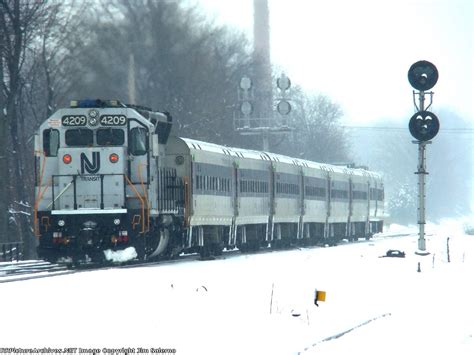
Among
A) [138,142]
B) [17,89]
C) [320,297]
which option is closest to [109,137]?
[138,142]

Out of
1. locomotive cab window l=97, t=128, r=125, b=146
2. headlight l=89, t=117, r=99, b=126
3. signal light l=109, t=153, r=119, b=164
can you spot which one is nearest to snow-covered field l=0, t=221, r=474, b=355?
signal light l=109, t=153, r=119, b=164

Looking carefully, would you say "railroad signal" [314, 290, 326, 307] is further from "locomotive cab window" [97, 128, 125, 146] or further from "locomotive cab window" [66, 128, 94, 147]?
"locomotive cab window" [66, 128, 94, 147]

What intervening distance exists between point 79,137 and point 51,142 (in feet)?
2.33

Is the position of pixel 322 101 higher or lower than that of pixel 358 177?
higher

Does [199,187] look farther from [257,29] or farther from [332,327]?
[257,29]

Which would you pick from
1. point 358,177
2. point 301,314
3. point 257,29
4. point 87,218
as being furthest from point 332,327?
point 257,29

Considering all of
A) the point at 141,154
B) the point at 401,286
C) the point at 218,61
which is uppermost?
the point at 218,61

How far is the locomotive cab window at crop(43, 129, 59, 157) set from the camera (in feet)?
95.7

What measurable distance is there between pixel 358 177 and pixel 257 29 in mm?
51777

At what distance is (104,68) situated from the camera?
191 feet

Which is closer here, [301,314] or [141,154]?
[301,314]

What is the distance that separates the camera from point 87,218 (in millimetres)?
28547

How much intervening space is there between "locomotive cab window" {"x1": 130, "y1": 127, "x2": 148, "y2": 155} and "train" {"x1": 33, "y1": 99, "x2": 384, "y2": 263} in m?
0.02

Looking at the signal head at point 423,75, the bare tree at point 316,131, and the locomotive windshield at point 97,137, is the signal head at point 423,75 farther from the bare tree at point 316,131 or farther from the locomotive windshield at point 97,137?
the bare tree at point 316,131
